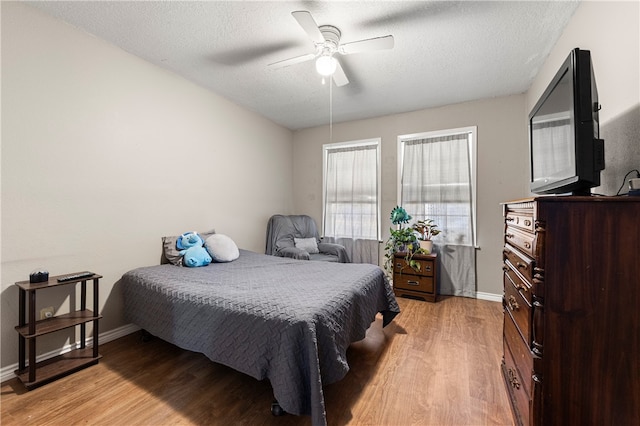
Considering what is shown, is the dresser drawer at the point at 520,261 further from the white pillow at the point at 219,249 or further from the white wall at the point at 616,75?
the white pillow at the point at 219,249

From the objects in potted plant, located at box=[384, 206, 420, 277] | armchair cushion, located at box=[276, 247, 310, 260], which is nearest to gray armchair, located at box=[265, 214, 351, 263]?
armchair cushion, located at box=[276, 247, 310, 260]

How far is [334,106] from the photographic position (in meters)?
3.66

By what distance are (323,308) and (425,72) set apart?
8.45 ft

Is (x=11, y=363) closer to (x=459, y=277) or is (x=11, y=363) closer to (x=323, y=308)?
A: (x=323, y=308)

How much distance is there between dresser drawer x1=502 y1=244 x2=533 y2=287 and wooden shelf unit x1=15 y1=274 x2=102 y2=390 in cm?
275

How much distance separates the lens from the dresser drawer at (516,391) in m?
1.19

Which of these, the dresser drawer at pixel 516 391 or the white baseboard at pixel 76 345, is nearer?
the dresser drawer at pixel 516 391

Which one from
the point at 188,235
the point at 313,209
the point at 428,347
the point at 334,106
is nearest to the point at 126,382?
the point at 188,235

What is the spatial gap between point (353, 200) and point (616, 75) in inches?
119

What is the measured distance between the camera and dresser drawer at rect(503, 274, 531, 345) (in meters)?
1.14

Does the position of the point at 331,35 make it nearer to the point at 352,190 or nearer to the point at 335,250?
the point at 352,190

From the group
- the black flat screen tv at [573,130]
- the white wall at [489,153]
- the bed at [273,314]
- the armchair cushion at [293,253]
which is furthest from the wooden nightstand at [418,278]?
the black flat screen tv at [573,130]

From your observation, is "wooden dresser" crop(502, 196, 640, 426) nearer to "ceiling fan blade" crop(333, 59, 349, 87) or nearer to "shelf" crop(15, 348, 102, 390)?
"ceiling fan blade" crop(333, 59, 349, 87)

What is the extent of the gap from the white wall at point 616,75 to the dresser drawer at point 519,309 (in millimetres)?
823
